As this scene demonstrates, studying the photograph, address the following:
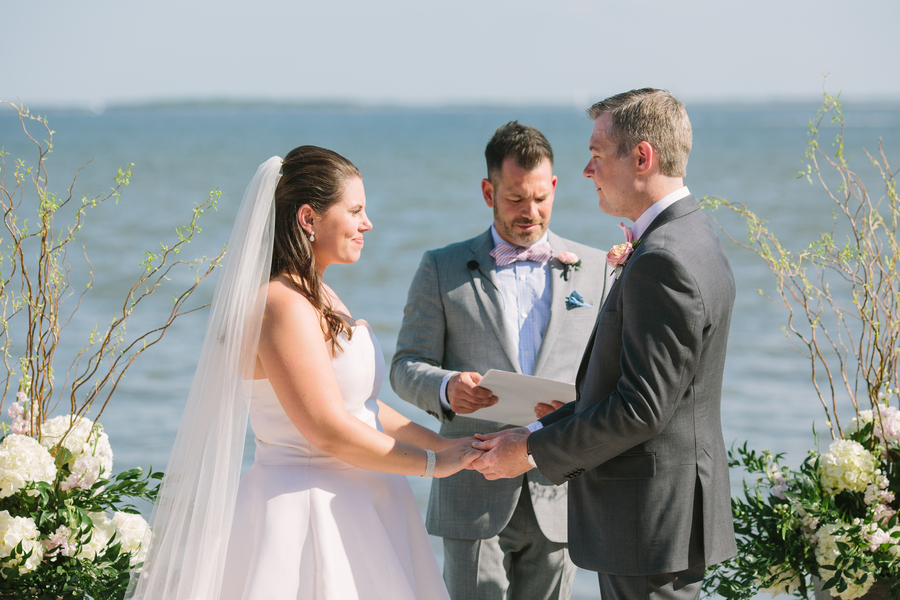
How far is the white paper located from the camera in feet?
9.27

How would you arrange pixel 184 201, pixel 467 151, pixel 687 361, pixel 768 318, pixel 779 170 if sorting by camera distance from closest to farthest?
pixel 687 361 < pixel 768 318 < pixel 184 201 < pixel 779 170 < pixel 467 151

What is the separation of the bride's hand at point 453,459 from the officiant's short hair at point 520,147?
4.03ft

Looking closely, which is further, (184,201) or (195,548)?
(184,201)

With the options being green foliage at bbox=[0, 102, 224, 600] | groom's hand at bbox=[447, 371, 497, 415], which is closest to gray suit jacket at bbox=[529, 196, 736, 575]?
groom's hand at bbox=[447, 371, 497, 415]

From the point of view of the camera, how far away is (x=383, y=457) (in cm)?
262

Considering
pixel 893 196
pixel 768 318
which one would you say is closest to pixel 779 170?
pixel 768 318

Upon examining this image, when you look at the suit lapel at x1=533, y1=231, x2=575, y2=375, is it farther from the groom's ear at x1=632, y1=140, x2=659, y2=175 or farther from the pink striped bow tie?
the groom's ear at x1=632, y1=140, x2=659, y2=175

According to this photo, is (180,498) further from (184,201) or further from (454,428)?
(184,201)

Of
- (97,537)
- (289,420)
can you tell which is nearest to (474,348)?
(289,420)

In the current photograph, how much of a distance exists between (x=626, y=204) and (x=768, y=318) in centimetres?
843

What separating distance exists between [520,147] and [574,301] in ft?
2.21

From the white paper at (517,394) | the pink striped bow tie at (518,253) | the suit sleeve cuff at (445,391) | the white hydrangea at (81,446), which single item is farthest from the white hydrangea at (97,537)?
the pink striped bow tie at (518,253)

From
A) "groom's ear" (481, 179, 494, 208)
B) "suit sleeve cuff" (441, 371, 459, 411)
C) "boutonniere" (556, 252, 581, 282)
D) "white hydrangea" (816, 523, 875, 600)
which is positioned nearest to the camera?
"white hydrangea" (816, 523, 875, 600)

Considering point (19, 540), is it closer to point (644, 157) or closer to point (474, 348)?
point (474, 348)
